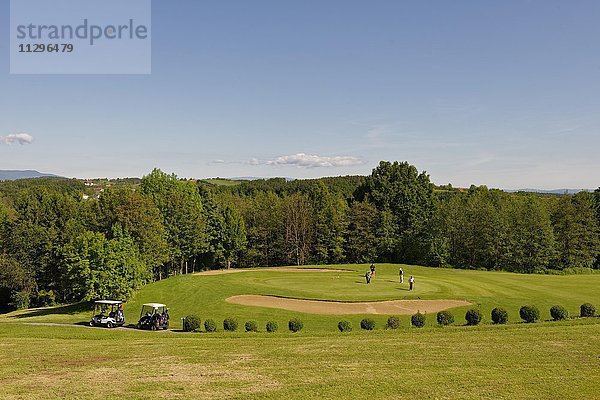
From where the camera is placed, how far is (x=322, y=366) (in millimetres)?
19844

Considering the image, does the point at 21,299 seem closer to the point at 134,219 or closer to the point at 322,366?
the point at 134,219

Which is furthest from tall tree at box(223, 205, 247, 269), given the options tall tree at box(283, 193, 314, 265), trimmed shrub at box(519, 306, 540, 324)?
trimmed shrub at box(519, 306, 540, 324)

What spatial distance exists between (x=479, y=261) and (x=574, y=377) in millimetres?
65739

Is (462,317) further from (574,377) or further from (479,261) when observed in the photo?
(479,261)

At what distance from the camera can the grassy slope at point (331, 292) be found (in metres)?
38.4

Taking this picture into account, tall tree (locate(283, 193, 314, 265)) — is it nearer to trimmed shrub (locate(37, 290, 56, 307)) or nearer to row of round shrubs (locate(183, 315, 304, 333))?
trimmed shrub (locate(37, 290, 56, 307))

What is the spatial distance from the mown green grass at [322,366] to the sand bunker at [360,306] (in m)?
9.20

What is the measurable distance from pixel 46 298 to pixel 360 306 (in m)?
48.8

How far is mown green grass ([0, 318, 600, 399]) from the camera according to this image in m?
16.6

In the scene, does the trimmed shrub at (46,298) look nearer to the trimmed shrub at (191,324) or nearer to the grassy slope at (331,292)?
the grassy slope at (331,292)

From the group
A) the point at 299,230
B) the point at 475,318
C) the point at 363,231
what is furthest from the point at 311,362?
the point at 299,230

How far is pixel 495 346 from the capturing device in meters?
22.5

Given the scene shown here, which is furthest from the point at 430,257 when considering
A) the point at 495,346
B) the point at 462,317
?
the point at 495,346

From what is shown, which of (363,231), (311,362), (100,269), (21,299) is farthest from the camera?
(363,231)
